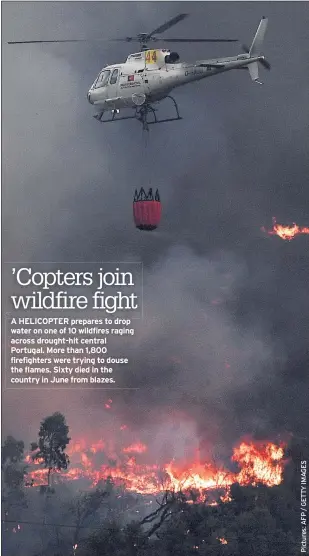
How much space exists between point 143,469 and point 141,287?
382 centimetres

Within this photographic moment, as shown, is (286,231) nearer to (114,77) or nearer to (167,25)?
(114,77)

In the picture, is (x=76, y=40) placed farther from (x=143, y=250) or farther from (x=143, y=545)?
(x=143, y=545)

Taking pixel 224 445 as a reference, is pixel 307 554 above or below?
below

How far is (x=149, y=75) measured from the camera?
2389 cm

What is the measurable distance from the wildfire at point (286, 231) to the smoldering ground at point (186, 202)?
0.20 m

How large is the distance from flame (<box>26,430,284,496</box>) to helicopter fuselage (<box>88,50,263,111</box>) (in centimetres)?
Result: 719

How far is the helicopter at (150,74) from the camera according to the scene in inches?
921

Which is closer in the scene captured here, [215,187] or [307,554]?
[307,554]

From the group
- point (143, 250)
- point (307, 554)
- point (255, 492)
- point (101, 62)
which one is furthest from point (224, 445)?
point (101, 62)

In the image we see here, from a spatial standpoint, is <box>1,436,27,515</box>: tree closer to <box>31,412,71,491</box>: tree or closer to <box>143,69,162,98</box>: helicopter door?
<box>31,412,71,491</box>: tree

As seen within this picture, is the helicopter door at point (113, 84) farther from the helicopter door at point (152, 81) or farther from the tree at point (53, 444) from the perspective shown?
the tree at point (53, 444)

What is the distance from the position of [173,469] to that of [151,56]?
337 inches

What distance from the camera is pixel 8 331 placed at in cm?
2466

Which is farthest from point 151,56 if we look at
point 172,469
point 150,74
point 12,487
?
point 12,487
